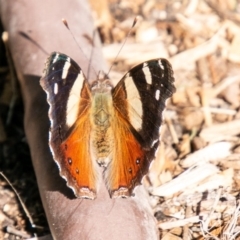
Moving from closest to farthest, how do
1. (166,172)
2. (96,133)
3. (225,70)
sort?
(96,133), (166,172), (225,70)

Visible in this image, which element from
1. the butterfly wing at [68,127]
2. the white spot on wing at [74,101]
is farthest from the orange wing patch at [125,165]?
the white spot on wing at [74,101]

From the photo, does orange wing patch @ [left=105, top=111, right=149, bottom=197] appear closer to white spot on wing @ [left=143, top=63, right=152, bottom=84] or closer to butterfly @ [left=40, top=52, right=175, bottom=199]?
butterfly @ [left=40, top=52, right=175, bottom=199]

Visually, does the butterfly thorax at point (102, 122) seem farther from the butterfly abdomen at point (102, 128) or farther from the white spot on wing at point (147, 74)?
the white spot on wing at point (147, 74)

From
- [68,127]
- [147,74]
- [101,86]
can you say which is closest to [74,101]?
[68,127]

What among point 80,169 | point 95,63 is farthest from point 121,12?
point 80,169

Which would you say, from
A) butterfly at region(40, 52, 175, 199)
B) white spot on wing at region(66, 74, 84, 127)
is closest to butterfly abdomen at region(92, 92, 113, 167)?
butterfly at region(40, 52, 175, 199)

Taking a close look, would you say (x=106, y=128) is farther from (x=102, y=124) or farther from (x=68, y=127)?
(x=68, y=127)

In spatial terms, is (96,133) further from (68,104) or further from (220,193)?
(220,193)
